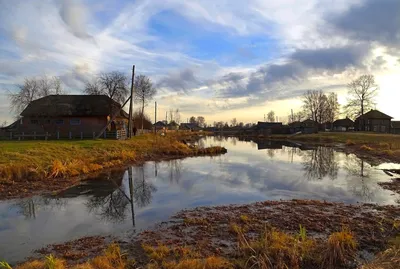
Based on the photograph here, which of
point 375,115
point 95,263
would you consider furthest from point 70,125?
point 375,115

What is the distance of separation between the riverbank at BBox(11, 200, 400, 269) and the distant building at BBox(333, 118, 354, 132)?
90.1 m

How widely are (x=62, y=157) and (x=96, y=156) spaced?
10.3 ft

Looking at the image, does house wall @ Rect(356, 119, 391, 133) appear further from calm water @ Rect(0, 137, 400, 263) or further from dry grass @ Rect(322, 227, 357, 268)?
dry grass @ Rect(322, 227, 357, 268)

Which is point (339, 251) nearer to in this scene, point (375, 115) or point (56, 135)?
point (56, 135)

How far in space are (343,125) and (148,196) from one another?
95.4 m

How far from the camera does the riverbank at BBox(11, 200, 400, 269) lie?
6.50 meters

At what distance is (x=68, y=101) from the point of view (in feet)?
127

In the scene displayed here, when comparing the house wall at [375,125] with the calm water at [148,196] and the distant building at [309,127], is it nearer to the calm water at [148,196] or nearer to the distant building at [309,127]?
the distant building at [309,127]

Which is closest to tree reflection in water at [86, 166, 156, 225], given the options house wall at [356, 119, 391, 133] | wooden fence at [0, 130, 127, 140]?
wooden fence at [0, 130, 127, 140]

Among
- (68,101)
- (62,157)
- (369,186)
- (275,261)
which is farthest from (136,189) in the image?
(68,101)

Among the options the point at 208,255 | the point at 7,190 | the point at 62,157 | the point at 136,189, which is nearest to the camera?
the point at 208,255

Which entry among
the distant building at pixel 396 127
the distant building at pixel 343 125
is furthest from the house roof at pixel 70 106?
the distant building at pixel 343 125

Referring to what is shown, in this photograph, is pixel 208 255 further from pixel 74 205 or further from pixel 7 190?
pixel 7 190

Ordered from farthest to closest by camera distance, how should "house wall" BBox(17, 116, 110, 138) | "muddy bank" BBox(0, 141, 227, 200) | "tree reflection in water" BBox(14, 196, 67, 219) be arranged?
"house wall" BBox(17, 116, 110, 138), "muddy bank" BBox(0, 141, 227, 200), "tree reflection in water" BBox(14, 196, 67, 219)
